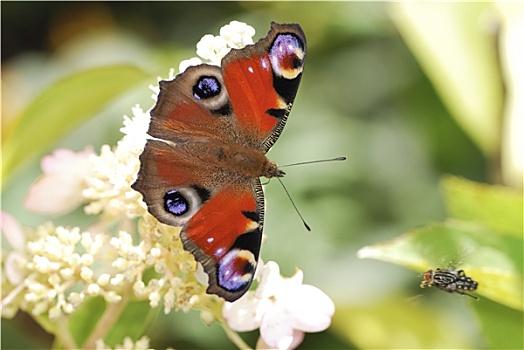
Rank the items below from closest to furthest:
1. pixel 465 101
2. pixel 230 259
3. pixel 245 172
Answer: pixel 230 259 < pixel 245 172 < pixel 465 101

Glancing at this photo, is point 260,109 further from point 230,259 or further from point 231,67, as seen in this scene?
point 230,259

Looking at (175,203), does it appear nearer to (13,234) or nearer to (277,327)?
(277,327)

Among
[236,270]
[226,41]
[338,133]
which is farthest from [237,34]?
[338,133]

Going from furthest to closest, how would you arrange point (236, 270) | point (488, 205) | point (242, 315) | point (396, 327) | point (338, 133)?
point (338, 133), point (396, 327), point (488, 205), point (242, 315), point (236, 270)

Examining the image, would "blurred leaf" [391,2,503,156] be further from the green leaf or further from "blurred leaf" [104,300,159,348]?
"blurred leaf" [104,300,159,348]

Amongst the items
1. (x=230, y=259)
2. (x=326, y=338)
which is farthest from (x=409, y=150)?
(x=230, y=259)

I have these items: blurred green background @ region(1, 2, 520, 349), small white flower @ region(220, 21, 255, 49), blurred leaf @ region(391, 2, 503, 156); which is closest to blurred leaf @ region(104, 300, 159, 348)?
small white flower @ region(220, 21, 255, 49)
